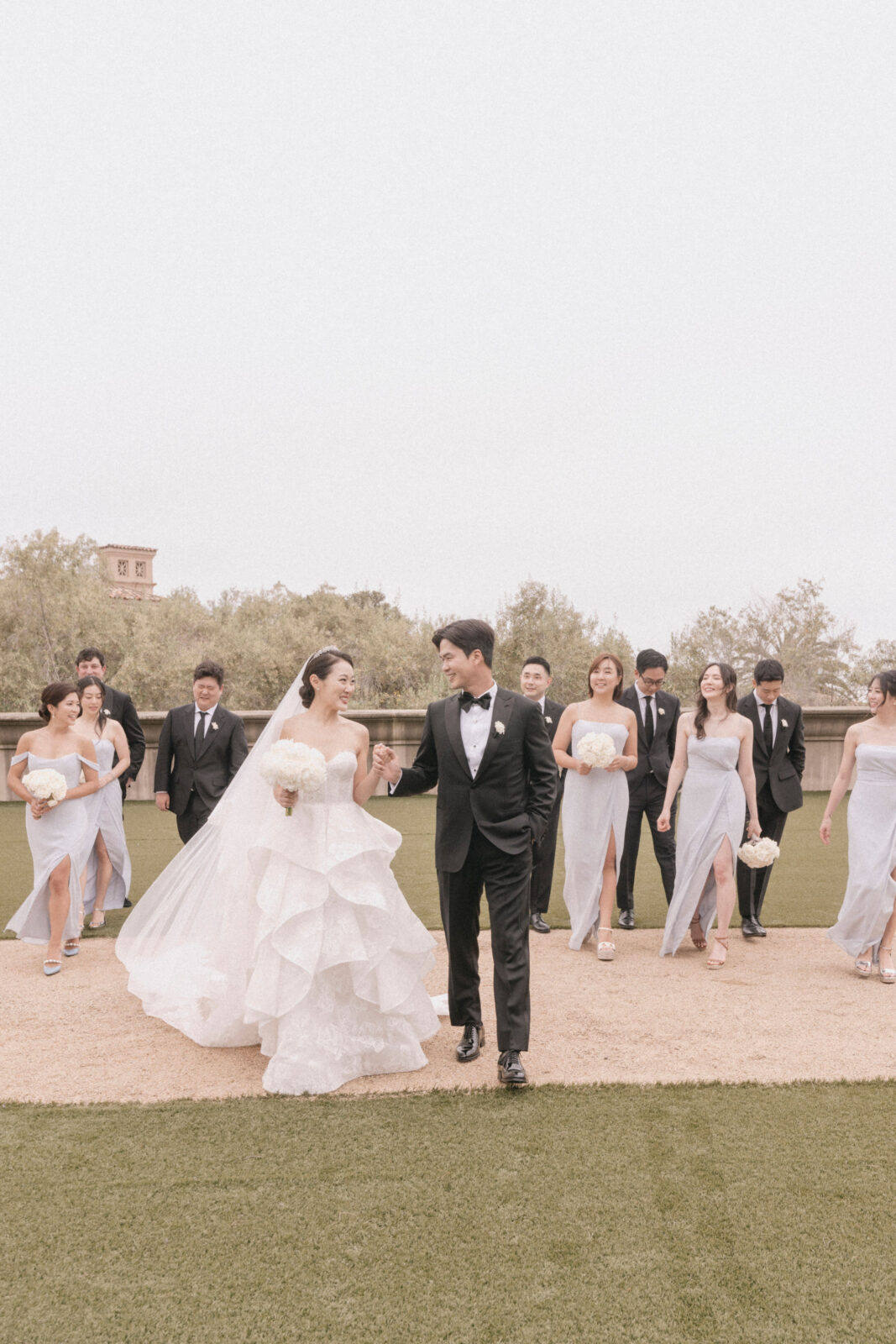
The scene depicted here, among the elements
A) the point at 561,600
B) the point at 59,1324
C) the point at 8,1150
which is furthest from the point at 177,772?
the point at 561,600

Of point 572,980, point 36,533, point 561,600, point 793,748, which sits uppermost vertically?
point 36,533

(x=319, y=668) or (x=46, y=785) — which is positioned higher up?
(x=319, y=668)

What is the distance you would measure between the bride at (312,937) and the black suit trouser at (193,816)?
2.48m

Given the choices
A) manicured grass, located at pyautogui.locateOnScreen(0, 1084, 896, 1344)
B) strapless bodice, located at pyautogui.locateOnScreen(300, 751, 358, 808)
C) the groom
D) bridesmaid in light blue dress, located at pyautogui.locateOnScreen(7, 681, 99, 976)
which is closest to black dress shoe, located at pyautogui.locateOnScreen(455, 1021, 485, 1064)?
the groom

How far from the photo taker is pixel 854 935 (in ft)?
22.9

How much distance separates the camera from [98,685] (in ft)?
27.3

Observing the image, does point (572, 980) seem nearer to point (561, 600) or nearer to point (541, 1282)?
point (541, 1282)

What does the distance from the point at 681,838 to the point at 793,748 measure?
5.30 feet

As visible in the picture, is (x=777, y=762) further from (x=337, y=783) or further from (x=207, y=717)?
(x=207, y=717)

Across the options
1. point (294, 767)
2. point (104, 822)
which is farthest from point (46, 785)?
point (294, 767)

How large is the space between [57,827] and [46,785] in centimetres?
40

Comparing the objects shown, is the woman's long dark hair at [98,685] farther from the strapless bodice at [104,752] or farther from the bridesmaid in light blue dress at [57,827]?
the bridesmaid in light blue dress at [57,827]

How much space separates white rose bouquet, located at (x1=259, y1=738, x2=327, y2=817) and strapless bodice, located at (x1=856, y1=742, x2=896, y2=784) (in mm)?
3980

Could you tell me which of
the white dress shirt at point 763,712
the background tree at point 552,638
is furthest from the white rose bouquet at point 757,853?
the background tree at point 552,638
